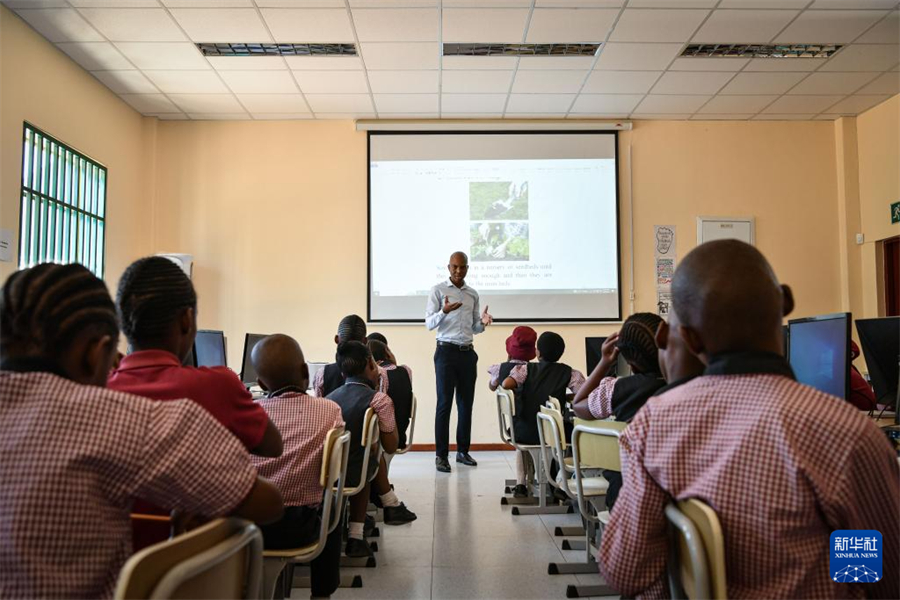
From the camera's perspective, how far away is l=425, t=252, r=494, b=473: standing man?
5289 millimetres

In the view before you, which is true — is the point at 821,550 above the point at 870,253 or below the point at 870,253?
below

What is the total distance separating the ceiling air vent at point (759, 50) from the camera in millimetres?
4922

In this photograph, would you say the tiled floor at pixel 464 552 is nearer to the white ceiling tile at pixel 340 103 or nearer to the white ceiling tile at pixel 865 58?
the white ceiling tile at pixel 340 103

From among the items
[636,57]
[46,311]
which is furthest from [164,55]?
[46,311]

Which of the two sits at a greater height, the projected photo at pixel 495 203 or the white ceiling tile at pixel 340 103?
the white ceiling tile at pixel 340 103

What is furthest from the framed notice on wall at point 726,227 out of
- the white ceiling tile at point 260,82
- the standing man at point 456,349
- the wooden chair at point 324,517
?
the wooden chair at point 324,517

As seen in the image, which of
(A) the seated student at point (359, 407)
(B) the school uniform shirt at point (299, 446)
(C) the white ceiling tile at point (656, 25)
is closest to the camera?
(B) the school uniform shirt at point (299, 446)

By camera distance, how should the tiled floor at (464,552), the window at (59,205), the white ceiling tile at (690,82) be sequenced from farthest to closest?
the white ceiling tile at (690,82) < the window at (59,205) < the tiled floor at (464,552)

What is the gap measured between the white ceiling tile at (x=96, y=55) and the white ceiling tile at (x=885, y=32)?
208 inches

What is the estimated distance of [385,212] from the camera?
245 inches

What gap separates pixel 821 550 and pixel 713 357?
31 centimetres

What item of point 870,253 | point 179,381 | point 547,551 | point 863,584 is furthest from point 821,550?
point 870,253

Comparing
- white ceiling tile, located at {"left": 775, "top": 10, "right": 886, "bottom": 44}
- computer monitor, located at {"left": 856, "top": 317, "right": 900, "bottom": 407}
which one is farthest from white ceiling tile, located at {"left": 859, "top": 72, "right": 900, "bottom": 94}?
computer monitor, located at {"left": 856, "top": 317, "right": 900, "bottom": 407}

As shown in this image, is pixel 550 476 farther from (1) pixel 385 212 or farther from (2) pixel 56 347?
(1) pixel 385 212
